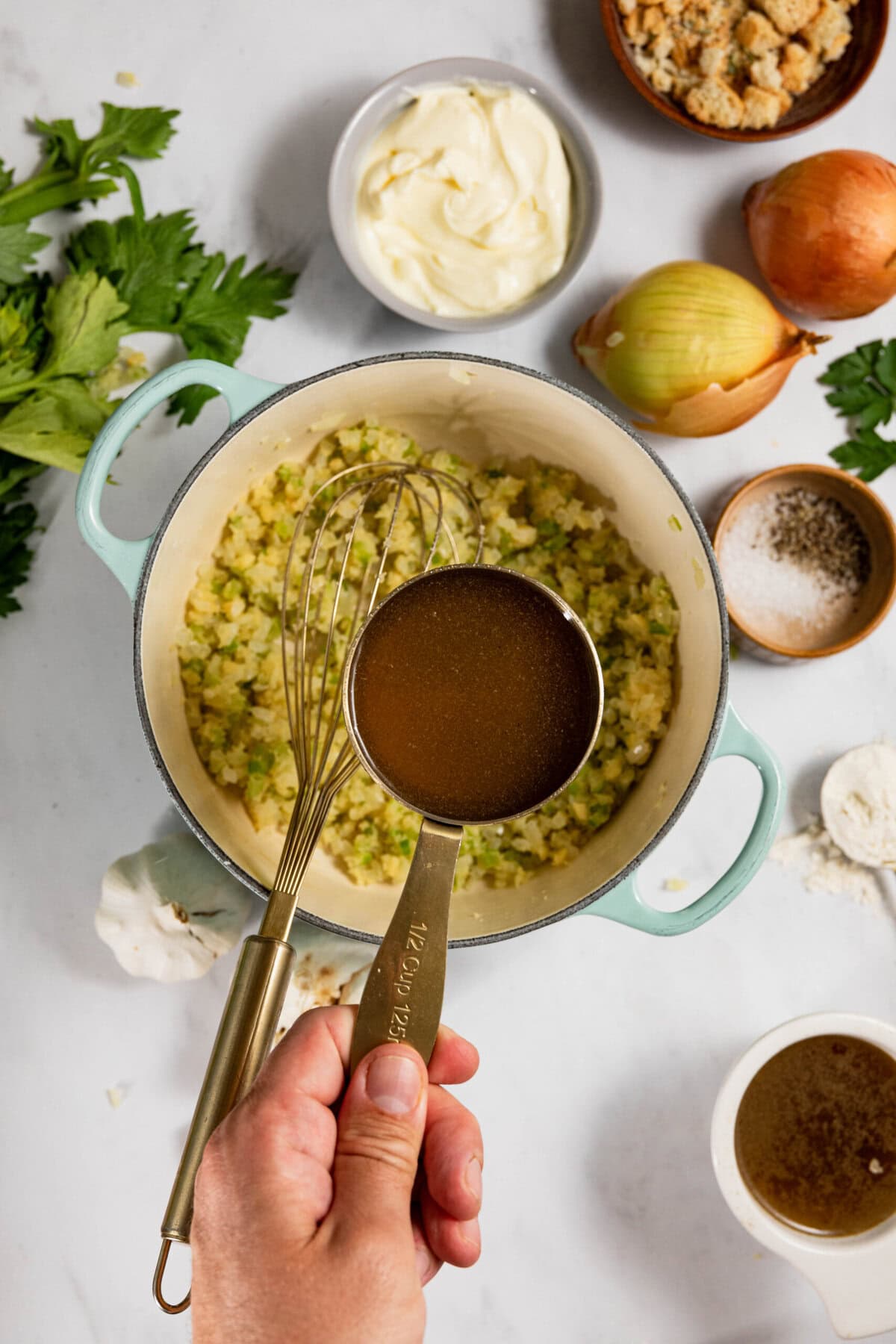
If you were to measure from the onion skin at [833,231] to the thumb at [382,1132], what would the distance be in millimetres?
1060

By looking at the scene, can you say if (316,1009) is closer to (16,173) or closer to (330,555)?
(330,555)

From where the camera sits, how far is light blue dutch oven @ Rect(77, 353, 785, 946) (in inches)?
42.1

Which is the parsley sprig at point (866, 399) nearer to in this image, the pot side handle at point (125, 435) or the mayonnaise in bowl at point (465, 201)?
the mayonnaise in bowl at point (465, 201)

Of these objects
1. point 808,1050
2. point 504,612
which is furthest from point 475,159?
point 808,1050

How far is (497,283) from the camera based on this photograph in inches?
50.5

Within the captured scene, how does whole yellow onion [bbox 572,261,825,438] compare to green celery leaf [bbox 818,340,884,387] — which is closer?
whole yellow onion [bbox 572,261,825,438]

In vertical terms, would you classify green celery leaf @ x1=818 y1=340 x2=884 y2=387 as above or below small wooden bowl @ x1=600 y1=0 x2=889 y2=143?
below

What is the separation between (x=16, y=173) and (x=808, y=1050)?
1562 millimetres

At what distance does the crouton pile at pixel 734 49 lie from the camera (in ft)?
4.33

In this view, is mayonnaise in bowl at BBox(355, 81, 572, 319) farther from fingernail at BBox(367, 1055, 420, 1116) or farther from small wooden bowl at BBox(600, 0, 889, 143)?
fingernail at BBox(367, 1055, 420, 1116)

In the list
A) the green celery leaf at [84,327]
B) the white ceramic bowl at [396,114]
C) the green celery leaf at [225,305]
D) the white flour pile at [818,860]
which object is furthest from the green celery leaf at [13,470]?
→ the white flour pile at [818,860]

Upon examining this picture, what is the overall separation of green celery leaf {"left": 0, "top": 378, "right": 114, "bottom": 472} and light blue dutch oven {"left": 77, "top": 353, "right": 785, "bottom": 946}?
88 millimetres

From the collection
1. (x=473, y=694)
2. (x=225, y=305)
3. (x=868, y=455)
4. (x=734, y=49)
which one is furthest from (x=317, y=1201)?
(x=734, y=49)

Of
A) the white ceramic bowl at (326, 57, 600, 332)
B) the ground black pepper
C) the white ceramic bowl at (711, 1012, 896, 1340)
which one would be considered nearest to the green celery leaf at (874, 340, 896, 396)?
the ground black pepper
